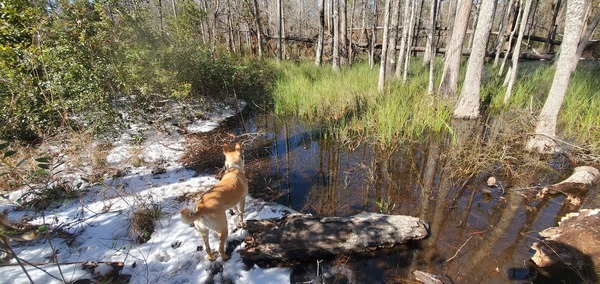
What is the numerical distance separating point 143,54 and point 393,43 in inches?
245

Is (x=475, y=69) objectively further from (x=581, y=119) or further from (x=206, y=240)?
(x=206, y=240)

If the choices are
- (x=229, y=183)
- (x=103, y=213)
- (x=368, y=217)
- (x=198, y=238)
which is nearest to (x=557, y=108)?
(x=368, y=217)

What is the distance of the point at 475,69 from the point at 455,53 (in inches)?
34.7

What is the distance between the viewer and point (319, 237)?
2.26 m

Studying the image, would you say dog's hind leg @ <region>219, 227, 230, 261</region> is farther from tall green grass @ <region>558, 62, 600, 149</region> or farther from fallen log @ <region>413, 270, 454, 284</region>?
tall green grass @ <region>558, 62, 600, 149</region>

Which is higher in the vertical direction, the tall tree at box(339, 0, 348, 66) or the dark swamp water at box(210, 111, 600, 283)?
the tall tree at box(339, 0, 348, 66)

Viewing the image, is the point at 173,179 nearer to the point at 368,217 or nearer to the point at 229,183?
the point at 229,183

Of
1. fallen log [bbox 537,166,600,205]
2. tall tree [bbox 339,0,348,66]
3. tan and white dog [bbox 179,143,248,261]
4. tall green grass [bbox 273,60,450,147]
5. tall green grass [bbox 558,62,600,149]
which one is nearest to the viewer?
tan and white dog [bbox 179,143,248,261]

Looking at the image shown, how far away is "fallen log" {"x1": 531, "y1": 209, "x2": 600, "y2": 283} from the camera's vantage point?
204 cm

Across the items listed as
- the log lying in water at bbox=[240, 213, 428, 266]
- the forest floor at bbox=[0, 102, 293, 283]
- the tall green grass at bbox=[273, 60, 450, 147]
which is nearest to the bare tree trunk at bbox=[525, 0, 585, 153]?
the tall green grass at bbox=[273, 60, 450, 147]

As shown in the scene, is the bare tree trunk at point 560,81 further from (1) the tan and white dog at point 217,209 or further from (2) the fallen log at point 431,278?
(1) the tan and white dog at point 217,209

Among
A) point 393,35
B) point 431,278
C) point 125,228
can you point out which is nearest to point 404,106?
point 393,35

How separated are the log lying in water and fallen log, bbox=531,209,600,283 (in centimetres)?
96

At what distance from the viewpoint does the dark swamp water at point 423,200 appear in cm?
220
